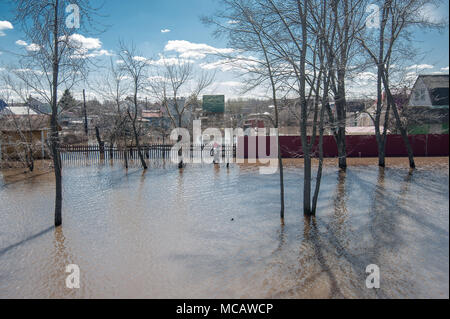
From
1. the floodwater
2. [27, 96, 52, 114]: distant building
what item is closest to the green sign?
[27, 96, 52, 114]: distant building

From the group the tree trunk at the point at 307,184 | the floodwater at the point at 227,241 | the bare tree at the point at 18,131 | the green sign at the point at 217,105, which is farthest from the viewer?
the green sign at the point at 217,105

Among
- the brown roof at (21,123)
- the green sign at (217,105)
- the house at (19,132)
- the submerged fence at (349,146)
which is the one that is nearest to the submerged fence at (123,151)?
the submerged fence at (349,146)

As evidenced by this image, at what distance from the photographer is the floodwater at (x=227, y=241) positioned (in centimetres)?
487

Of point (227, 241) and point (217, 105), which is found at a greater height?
point (217, 105)

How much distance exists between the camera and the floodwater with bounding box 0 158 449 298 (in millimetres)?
4871

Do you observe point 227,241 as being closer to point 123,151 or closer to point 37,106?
point 37,106

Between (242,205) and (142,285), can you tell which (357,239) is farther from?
(142,285)

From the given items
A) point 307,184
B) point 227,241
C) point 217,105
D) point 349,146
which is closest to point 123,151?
point 349,146

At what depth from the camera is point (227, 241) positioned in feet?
22.5

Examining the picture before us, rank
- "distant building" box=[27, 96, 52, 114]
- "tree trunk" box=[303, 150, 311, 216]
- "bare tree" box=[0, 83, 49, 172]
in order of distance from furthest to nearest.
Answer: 1. "bare tree" box=[0, 83, 49, 172]
2. "tree trunk" box=[303, 150, 311, 216]
3. "distant building" box=[27, 96, 52, 114]

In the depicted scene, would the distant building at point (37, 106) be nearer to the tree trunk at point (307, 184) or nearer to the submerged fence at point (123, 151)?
the tree trunk at point (307, 184)

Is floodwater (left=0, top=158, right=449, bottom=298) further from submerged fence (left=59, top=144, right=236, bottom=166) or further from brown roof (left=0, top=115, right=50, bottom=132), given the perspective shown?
submerged fence (left=59, top=144, right=236, bottom=166)
